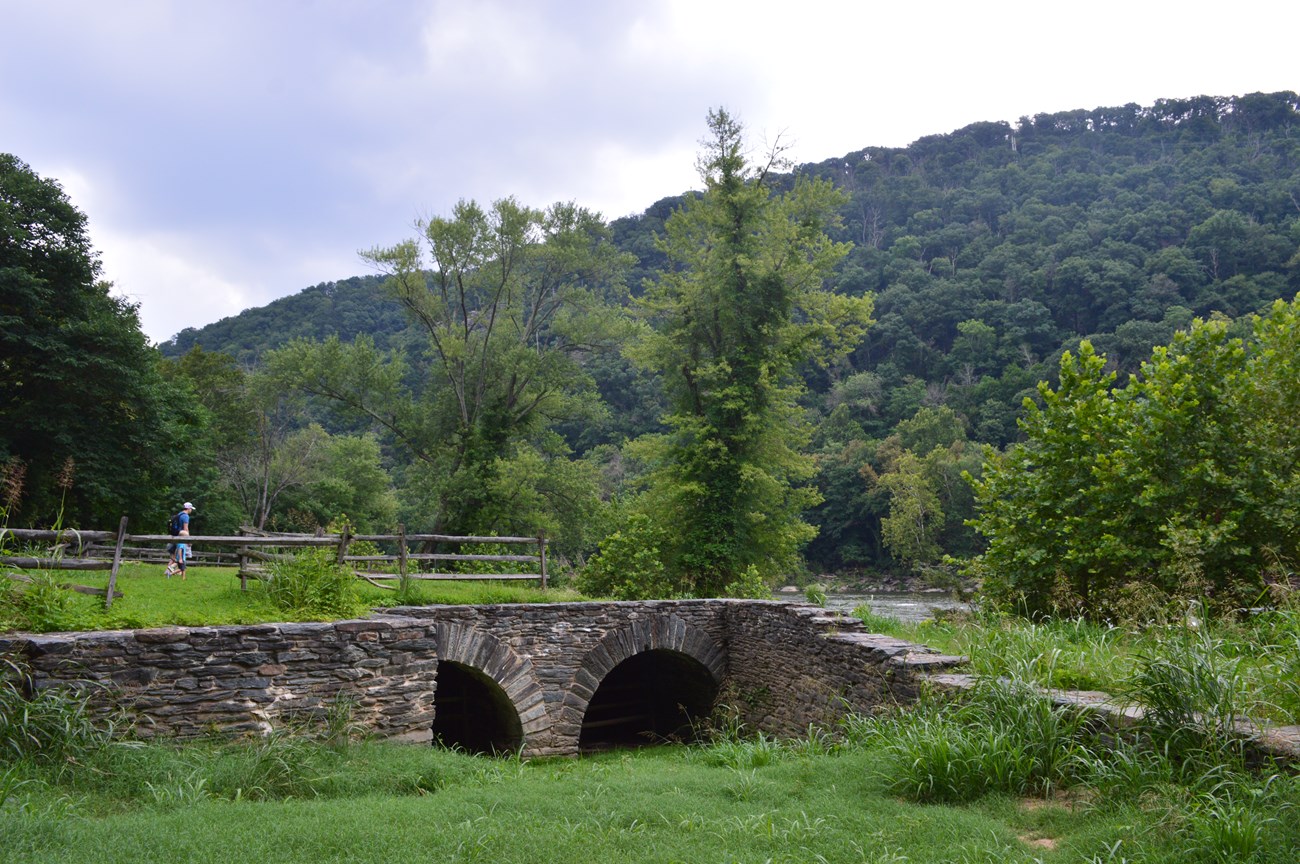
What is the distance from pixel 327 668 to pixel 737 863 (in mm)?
5512

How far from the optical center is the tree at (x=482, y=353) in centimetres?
2464

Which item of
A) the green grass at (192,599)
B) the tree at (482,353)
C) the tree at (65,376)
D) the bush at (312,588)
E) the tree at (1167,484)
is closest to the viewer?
the green grass at (192,599)

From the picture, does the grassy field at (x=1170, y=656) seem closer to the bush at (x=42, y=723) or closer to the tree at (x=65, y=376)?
the bush at (x=42, y=723)

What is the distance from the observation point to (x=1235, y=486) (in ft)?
27.3

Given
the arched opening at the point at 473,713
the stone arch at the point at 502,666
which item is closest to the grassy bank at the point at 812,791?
the stone arch at the point at 502,666

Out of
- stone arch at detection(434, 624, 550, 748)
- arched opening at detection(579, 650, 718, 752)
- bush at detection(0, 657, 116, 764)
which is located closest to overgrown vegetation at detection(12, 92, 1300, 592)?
arched opening at detection(579, 650, 718, 752)

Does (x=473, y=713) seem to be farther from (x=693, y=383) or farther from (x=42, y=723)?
(x=693, y=383)

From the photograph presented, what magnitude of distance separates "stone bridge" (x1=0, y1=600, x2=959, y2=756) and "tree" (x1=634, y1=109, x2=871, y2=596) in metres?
5.15

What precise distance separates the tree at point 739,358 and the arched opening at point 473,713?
6.79 m

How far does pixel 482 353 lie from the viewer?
1005 inches

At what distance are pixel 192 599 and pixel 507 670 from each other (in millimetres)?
4018

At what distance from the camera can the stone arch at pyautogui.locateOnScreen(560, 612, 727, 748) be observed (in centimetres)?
1112

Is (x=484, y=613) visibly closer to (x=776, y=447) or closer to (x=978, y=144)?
(x=776, y=447)

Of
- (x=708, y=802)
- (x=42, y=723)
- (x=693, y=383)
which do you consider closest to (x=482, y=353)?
(x=693, y=383)
